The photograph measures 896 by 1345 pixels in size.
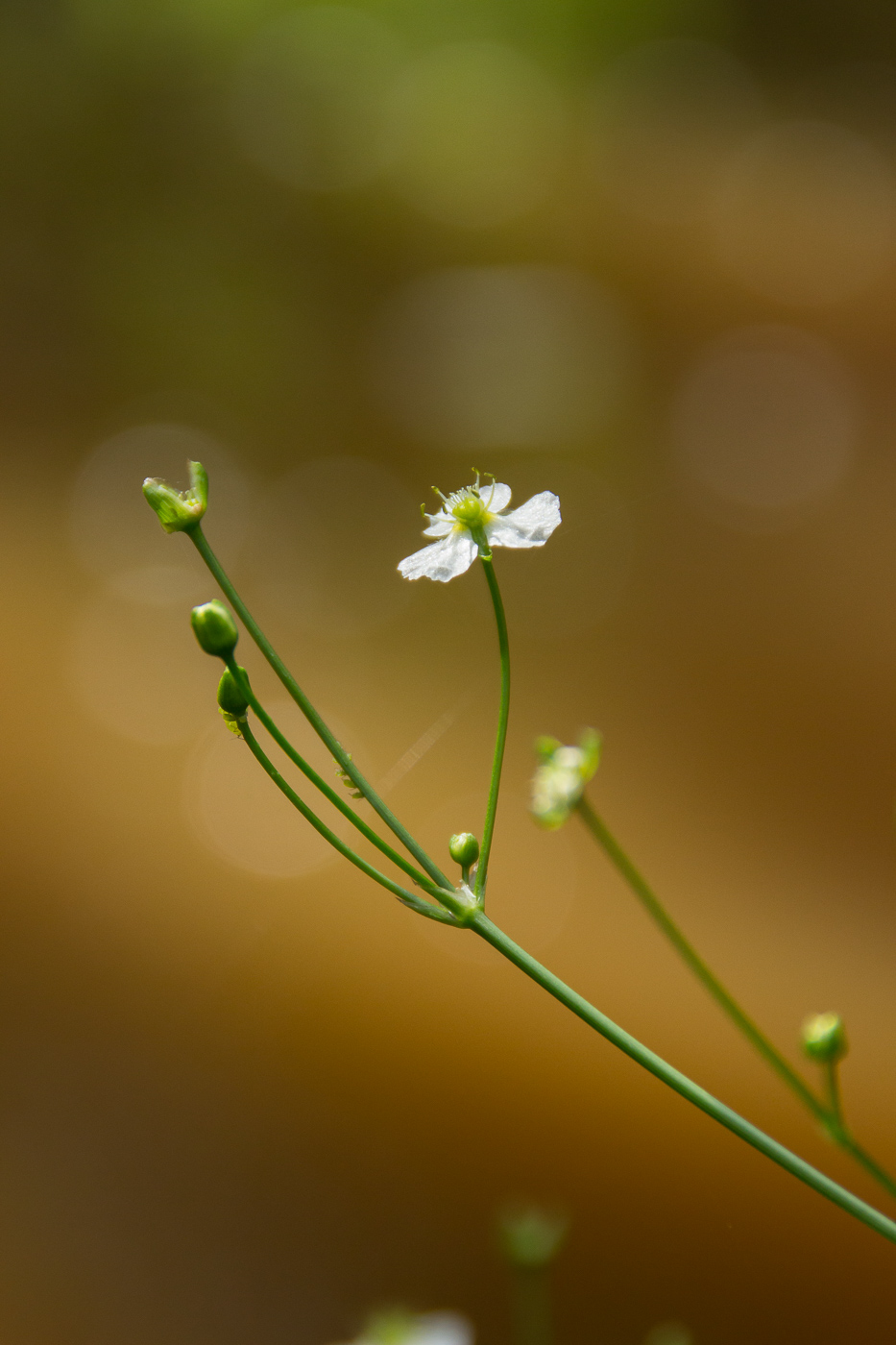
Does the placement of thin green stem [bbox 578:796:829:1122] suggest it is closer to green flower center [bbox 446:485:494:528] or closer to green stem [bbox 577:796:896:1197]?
green stem [bbox 577:796:896:1197]

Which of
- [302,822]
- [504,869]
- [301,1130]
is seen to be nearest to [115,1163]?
[301,1130]

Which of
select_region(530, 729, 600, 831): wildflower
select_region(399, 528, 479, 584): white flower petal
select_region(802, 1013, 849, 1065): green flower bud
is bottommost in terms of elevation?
select_region(802, 1013, 849, 1065): green flower bud

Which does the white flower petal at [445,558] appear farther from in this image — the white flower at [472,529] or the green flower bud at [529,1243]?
the green flower bud at [529,1243]

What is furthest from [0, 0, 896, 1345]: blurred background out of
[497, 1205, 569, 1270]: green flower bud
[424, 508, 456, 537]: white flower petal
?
[424, 508, 456, 537]: white flower petal

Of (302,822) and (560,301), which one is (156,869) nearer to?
(302,822)

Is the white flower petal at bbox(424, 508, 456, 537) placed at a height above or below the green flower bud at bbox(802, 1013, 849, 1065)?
above

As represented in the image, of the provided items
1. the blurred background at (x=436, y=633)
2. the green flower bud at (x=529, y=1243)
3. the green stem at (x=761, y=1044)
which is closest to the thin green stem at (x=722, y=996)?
the green stem at (x=761, y=1044)
